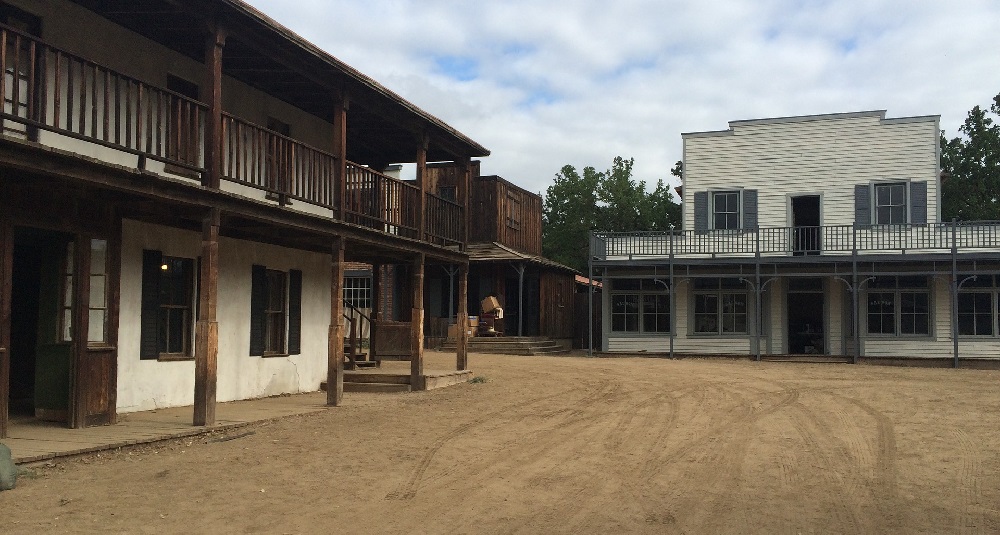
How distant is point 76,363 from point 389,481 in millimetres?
4321

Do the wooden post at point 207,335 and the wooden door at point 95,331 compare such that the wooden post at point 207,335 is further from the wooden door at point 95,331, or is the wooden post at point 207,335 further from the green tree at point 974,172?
the green tree at point 974,172

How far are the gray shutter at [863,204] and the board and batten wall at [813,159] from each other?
0.50 feet

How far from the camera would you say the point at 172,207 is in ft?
35.5

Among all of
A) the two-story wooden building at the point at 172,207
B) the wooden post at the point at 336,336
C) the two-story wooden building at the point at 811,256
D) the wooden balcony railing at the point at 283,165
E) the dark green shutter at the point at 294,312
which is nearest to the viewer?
the two-story wooden building at the point at 172,207

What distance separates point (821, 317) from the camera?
28922 millimetres

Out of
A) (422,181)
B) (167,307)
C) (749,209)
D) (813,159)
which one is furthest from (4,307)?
(813,159)

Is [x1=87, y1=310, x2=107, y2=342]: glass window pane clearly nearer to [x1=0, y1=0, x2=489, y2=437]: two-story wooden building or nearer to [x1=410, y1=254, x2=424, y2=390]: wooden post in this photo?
[x1=0, y1=0, x2=489, y2=437]: two-story wooden building

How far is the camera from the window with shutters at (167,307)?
12.0m

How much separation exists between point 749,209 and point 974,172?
12.6 meters

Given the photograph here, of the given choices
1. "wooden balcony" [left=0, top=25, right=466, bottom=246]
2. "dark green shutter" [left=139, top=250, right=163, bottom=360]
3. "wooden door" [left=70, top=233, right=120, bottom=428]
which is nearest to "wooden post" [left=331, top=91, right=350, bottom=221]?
"wooden balcony" [left=0, top=25, right=466, bottom=246]

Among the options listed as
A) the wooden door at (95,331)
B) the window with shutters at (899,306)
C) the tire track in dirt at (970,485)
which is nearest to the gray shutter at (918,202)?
the window with shutters at (899,306)

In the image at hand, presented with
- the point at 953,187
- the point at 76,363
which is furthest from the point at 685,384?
the point at 953,187

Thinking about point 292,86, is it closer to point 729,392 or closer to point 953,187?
point 729,392

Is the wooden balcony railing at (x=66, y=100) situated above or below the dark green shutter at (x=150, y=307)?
above
